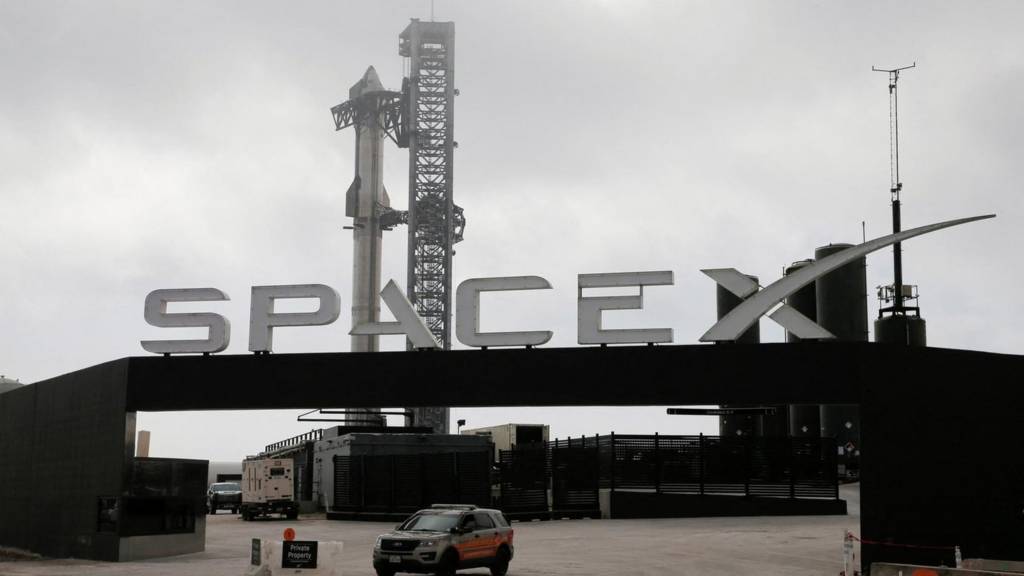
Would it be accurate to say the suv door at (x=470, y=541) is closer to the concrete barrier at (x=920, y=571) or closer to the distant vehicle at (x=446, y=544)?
the distant vehicle at (x=446, y=544)

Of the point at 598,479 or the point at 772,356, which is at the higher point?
the point at 772,356

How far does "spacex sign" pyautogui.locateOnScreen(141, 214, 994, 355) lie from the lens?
27.9 m

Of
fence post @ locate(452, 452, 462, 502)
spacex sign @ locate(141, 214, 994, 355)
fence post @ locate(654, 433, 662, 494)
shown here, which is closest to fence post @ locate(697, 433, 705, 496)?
fence post @ locate(654, 433, 662, 494)

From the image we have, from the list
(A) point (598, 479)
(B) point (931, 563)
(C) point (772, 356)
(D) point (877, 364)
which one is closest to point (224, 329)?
(C) point (772, 356)

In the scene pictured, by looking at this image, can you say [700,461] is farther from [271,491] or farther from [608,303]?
[608,303]

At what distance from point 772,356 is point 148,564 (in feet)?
56.7

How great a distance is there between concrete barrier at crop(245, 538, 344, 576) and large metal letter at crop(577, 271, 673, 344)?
832cm

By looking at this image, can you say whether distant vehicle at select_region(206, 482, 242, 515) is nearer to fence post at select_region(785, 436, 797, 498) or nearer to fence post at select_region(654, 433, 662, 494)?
fence post at select_region(654, 433, 662, 494)

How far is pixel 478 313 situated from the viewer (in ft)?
97.2

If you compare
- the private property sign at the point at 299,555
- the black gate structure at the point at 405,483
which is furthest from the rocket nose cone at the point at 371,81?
the private property sign at the point at 299,555

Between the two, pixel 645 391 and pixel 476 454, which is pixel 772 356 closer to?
pixel 645 391

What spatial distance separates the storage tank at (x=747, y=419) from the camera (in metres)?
65.7

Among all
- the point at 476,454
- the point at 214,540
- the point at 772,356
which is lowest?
the point at 214,540

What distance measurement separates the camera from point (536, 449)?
48969 millimetres
